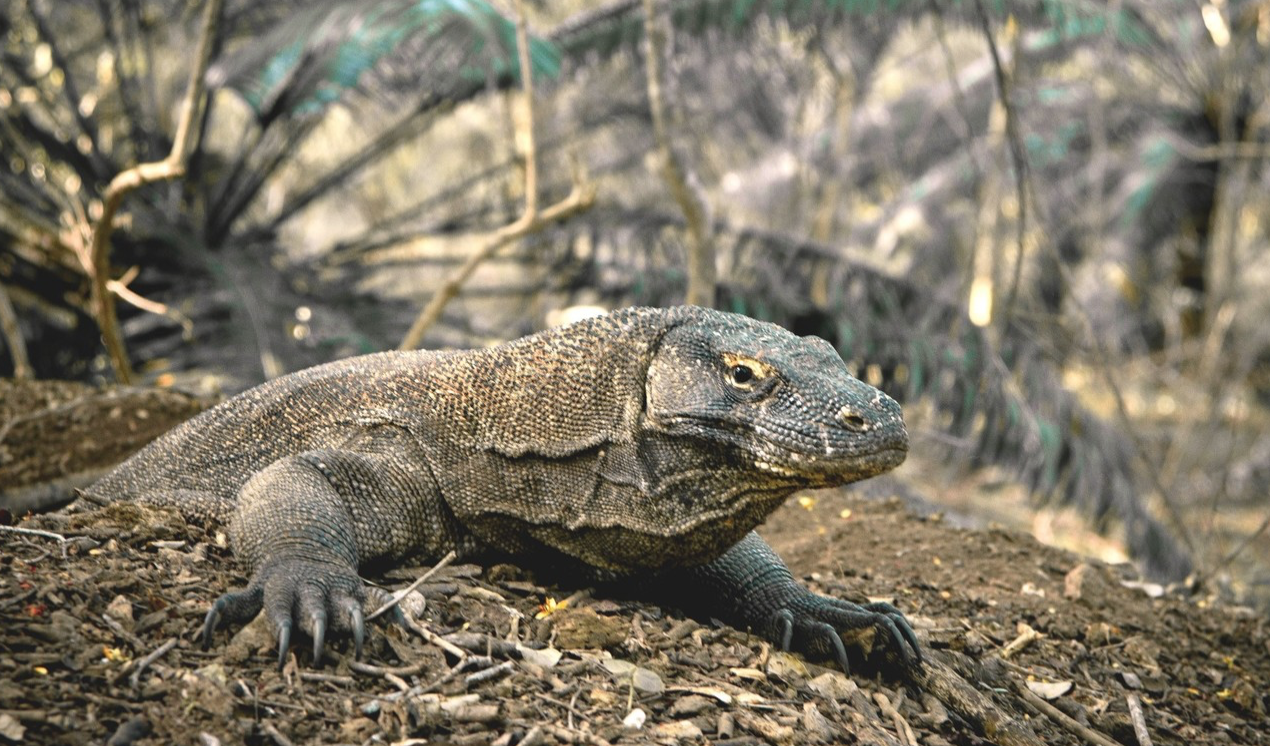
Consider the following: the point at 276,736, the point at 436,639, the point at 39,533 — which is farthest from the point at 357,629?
the point at 39,533

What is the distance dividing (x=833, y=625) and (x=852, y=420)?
0.77 meters

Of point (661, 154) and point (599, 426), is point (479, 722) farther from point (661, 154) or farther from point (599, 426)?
point (661, 154)

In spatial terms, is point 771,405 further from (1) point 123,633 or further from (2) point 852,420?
(1) point 123,633

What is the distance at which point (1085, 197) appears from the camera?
18953 millimetres

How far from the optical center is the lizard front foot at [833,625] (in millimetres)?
3215

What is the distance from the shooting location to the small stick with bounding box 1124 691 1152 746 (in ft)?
10.7

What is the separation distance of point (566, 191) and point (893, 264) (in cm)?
1001

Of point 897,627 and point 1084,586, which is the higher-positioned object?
point 897,627

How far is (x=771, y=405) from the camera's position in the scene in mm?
2922

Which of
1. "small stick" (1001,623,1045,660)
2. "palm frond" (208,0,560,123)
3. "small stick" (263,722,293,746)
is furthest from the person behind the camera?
"palm frond" (208,0,560,123)

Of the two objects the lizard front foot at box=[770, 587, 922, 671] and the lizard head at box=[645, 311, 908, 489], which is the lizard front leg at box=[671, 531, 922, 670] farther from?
the lizard head at box=[645, 311, 908, 489]

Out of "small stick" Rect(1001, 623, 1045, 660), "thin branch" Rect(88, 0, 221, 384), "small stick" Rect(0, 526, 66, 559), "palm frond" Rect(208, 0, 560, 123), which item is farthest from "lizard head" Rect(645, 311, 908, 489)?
"palm frond" Rect(208, 0, 560, 123)

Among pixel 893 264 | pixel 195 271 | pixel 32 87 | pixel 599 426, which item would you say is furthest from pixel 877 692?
pixel 893 264

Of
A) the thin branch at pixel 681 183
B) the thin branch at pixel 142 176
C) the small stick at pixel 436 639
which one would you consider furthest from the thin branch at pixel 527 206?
the small stick at pixel 436 639
